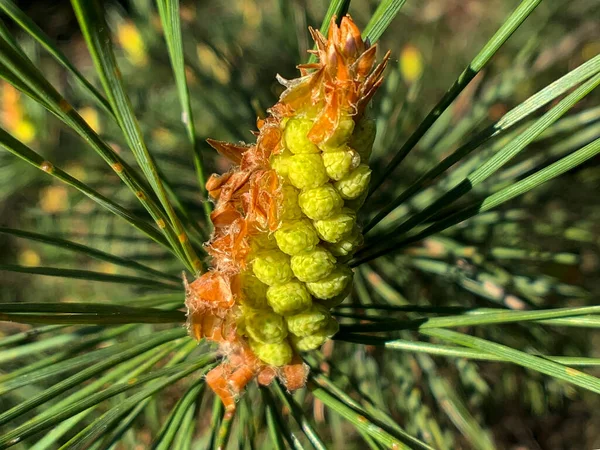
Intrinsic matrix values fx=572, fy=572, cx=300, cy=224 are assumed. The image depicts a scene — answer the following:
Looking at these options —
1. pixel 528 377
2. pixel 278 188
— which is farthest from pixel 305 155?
pixel 528 377

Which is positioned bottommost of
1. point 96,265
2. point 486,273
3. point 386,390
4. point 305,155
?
point 386,390

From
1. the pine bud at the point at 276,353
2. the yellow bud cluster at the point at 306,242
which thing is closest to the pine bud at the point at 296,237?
the yellow bud cluster at the point at 306,242

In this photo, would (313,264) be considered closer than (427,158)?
Yes

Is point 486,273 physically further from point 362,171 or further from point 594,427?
point 594,427

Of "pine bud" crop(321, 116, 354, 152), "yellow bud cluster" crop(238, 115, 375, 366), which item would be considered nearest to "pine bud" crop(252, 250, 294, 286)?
"yellow bud cluster" crop(238, 115, 375, 366)

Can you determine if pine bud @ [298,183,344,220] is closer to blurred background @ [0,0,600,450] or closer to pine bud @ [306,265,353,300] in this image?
pine bud @ [306,265,353,300]

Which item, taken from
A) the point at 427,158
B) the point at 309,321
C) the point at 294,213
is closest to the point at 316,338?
the point at 309,321

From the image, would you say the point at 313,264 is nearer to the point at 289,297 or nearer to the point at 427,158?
the point at 289,297
